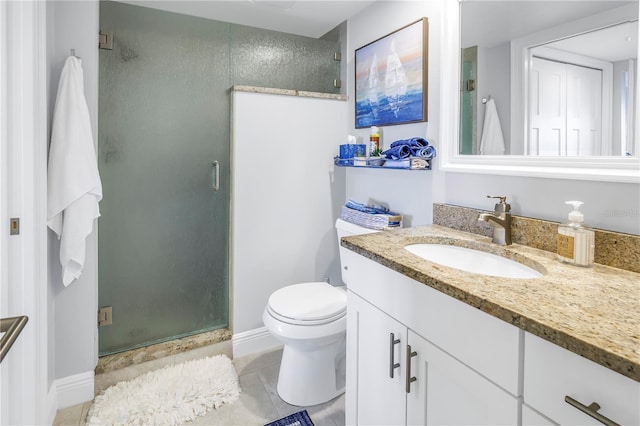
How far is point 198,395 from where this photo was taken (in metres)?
1.83

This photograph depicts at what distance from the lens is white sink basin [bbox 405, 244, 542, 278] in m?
1.20

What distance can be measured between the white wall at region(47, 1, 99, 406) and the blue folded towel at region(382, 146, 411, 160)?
147 cm

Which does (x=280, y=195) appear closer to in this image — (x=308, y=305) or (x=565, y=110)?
(x=308, y=305)

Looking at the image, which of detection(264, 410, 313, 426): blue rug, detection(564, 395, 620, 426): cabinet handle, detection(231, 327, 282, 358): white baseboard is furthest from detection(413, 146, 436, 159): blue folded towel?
detection(231, 327, 282, 358): white baseboard

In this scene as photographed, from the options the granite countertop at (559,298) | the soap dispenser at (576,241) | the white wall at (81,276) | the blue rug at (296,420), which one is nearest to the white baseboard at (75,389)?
the white wall at (81,276)

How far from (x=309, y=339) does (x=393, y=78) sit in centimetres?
140

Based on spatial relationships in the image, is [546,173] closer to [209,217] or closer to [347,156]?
[347,156]

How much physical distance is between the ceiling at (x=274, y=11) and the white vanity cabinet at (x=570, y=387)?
2.04m

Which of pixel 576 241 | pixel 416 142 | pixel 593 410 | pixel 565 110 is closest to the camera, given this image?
pixel 593 410

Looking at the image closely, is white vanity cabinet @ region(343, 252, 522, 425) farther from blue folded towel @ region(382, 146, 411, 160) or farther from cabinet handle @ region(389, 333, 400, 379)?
blue folded towel @ region(382, 146, 411, 160)

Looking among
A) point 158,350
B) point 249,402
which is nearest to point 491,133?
point 249,402

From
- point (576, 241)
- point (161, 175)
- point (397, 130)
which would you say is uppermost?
point (397, 130)

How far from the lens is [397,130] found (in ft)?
6.52

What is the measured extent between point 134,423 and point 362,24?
95.9 inches
